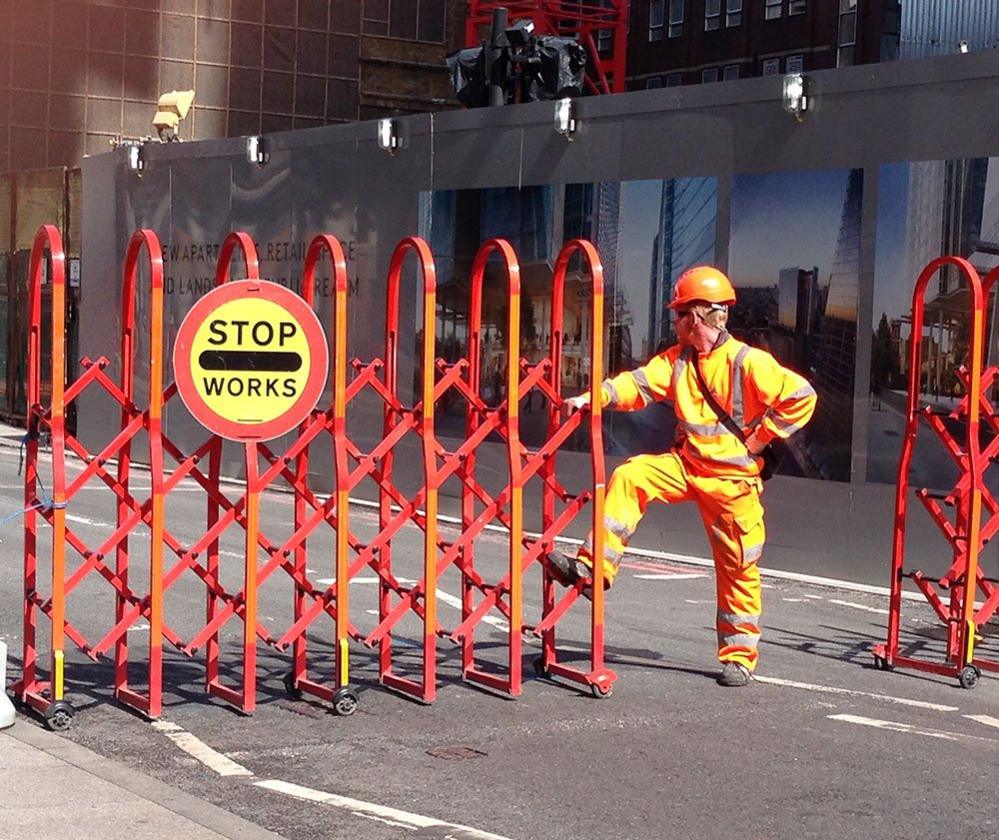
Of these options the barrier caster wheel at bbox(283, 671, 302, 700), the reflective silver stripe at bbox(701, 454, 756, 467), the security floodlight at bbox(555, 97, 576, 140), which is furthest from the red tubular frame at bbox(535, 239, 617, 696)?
the security floodlight at bbox(555, 97, 576, 140)

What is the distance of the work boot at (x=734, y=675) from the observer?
9594 mm

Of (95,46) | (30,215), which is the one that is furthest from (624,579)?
(95,46)

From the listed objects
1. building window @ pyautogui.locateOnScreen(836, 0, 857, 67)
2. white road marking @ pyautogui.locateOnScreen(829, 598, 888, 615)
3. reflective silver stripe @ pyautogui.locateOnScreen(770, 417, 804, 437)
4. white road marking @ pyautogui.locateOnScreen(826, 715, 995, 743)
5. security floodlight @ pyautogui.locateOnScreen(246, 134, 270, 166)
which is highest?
building window @ pyautogui.locateOnScreen(836, 0, 857, 67)

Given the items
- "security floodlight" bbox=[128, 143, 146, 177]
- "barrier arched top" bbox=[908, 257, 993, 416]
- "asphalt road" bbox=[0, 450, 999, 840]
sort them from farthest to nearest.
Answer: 1. "security floodlight" bbox=[128, 143, 146, 177]
2. "barrier arched top" bbox=[908, 257, 993, 416]
3. "asphalt road" bbox=[0, 450, 999, 840]

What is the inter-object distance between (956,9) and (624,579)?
2761cm

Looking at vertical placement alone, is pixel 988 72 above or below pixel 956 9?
below

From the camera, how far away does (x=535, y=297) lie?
18.8m

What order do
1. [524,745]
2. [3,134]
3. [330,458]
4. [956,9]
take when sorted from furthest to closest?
[3,134] → [956,9] → [330,458] → [524,745]

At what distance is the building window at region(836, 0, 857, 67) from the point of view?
201 feet

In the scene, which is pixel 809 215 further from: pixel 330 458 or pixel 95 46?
pixel 95 46

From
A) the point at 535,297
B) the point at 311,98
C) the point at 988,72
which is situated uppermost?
the point at 311,98

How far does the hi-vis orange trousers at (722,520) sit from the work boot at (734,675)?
33 millimetres

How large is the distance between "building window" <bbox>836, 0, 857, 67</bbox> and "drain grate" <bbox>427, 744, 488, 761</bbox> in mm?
55804

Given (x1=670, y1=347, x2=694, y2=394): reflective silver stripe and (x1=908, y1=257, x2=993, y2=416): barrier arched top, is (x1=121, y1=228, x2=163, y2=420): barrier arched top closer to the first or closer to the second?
(x1=670, y1=347, x2=694, y2=394): reflective silver stripe
